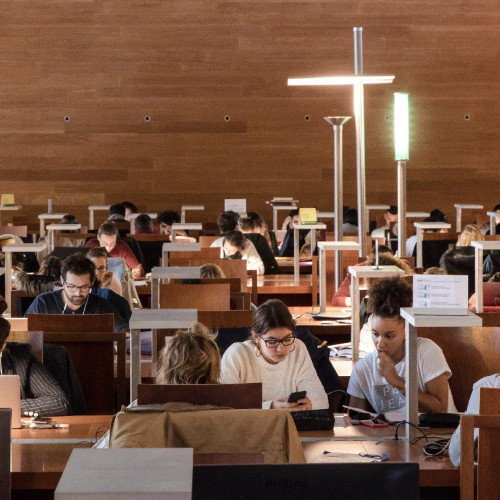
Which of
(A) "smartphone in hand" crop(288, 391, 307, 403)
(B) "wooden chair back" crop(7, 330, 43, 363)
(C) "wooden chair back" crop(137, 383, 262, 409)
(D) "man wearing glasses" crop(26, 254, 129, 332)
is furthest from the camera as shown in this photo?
(D) "man wearing glasses" crop(26, 254, 129, 332)

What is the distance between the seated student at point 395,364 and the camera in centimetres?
358

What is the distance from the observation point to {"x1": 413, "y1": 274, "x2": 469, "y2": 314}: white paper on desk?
10.0ft

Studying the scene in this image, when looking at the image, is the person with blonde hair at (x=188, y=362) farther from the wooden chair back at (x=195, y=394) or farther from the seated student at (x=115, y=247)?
the seated student at (x=115, y=247)

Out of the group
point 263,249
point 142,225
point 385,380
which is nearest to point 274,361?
point 385,380

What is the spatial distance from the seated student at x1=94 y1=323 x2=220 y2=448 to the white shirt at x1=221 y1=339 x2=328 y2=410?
1.94 feet

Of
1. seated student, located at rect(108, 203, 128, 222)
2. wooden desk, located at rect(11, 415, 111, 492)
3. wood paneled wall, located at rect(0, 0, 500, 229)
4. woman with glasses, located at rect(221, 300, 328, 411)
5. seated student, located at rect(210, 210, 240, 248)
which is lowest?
wooden desk, located at rect(11, 415, 111, 492)

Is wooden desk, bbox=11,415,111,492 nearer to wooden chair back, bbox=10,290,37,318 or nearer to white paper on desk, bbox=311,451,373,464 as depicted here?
white paper on desk, bbox=311,451,373,464

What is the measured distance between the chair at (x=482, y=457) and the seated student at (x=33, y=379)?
176 centimetres

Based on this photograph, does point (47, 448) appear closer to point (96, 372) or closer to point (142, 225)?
point (96, 372)

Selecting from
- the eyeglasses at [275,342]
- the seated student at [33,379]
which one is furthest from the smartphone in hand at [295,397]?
the seated student at [33,379]

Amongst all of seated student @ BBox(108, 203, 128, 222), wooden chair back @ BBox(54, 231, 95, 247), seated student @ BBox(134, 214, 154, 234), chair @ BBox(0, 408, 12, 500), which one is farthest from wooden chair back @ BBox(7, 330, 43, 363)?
seated student @ BBox(108, 203, 128, 222)

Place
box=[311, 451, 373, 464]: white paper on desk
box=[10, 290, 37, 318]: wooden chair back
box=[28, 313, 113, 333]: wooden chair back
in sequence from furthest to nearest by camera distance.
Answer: box=[10, 290, 37, 318]: wooden chair back
box=[28, 313, 113, 333]: wooden chair back
box=[311, 451, 373, 464]: white paper on desk

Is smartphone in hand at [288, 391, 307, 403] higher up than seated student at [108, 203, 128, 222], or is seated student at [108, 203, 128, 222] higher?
seated student at [108, 203, 128, 222]

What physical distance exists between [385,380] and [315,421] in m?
0.54
